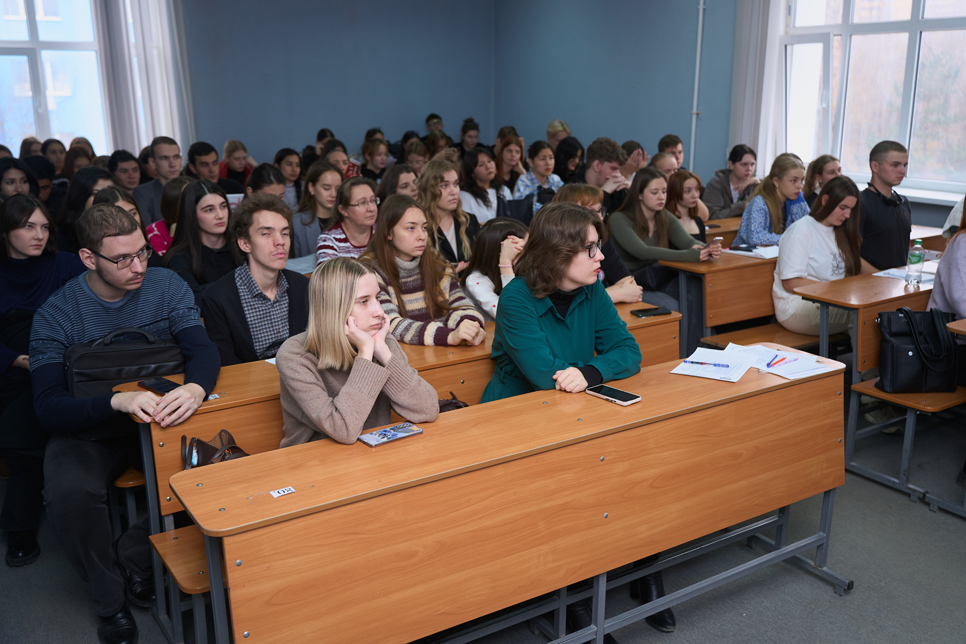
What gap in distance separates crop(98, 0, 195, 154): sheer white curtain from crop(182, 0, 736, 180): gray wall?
24 centimetres

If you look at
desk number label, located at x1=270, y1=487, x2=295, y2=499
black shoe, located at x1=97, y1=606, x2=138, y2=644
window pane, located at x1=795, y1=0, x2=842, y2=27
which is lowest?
black shoe, located at x1=97, y1=606, x2=138, y2=644

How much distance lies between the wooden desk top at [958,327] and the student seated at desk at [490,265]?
1.68 m

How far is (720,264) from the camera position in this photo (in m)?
3.94

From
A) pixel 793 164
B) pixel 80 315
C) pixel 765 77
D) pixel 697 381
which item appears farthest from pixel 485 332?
pixel 765 77

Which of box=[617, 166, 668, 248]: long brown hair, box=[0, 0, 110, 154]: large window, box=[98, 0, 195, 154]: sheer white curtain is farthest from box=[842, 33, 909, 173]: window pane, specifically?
box=[0, 0, 110, 154]: large window

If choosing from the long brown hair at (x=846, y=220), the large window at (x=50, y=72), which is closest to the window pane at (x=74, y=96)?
the large window at (x=50, y=72)

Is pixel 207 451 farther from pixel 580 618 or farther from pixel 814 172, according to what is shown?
pixel 814 172

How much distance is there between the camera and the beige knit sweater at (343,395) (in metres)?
1.80

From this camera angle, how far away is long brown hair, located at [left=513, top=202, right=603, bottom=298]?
7.32ft

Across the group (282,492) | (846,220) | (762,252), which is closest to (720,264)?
(762,252)

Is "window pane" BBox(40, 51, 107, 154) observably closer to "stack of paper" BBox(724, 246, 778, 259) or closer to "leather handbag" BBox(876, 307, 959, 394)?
"stack of paper" BBox(724, 246, 778, 259)

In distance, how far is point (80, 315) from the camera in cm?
231

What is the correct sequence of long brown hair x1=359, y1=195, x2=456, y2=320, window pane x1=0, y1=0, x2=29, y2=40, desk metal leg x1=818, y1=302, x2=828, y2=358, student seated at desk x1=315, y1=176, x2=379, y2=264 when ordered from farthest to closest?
1. window pane x1=0, y1=0, x2=29, y2=40
2. student seated at desk x1=315, y1=176, x2=379, y2=264
3. desk metal leg x1=818, y1=302, x2=828, y2=358
4. long brown hair x1=359, y1=195, x2=456, y2=320

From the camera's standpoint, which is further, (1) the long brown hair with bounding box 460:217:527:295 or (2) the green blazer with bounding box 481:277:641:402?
(1) the long brown hair with bounding box 460:217:527:295
